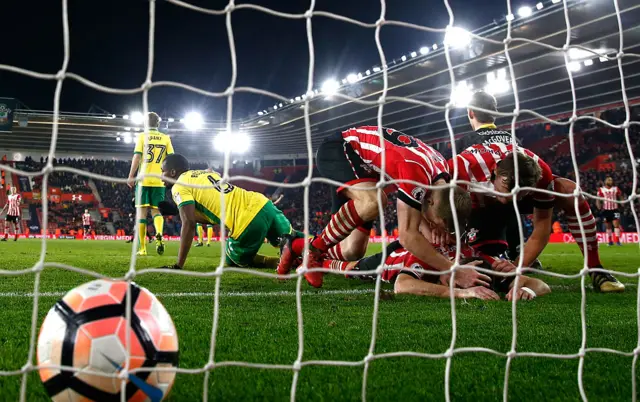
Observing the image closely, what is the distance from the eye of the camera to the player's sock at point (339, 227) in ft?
12.6

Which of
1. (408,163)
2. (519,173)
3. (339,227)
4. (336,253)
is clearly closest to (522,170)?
(519,173)

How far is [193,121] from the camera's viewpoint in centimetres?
2772

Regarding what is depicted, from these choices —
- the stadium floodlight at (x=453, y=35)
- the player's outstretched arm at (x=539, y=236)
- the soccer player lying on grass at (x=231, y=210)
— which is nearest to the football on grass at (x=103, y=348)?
the stadium floodlight at (x=453, y=35)

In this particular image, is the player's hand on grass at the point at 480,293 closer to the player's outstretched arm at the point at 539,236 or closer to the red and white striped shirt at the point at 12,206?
the player's outstretched arm at the point at 539,236

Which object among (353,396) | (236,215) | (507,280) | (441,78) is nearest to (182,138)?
(441,78)

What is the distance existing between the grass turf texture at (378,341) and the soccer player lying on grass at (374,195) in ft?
1.10

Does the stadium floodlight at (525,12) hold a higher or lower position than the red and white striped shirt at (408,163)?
higher

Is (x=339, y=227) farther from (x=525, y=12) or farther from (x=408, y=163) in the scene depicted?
(x=525, y=12)

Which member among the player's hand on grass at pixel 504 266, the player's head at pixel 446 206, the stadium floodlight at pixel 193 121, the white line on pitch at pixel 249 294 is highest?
the stadium floodlight at pixel 193 121

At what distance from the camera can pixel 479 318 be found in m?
2.80

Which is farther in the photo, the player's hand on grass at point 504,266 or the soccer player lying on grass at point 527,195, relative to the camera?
the player's hand on grass at point 504,266

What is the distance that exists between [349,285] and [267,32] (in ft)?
90.9

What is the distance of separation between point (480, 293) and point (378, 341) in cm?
145

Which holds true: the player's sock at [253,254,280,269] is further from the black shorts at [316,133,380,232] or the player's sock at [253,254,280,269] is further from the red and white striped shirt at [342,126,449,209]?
the red and white striped shirt at [342,126,449,209]
